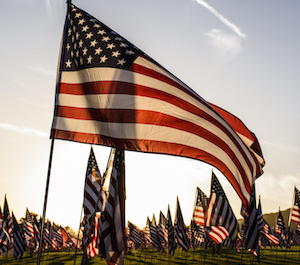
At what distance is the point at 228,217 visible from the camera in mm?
23000

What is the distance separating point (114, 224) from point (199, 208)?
70.5 ft

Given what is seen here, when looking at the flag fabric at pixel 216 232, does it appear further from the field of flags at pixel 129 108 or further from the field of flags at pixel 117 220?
the field of flags at pixel 129 108

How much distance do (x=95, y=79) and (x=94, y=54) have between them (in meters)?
0.46

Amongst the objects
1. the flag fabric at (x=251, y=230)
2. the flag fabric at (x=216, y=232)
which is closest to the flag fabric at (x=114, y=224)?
the flag fabric at (x=251, y=230)

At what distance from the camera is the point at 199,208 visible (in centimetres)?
3127

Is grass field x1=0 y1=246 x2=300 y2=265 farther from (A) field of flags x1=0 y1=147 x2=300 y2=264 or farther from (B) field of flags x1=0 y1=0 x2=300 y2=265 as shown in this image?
(B) field of flags x1=0 y1=0 x2=300 y2=265

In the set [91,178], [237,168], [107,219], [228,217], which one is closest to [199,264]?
[228,217]

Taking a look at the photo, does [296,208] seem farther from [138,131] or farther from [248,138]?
[138,131]

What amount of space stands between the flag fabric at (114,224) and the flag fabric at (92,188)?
4.74m

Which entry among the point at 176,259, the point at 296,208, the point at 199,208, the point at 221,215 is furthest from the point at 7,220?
the point at 176,259

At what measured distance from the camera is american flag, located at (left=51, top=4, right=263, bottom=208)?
6.52m

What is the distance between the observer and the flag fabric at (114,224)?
416 inches

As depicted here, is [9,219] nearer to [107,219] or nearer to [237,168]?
[107,219]

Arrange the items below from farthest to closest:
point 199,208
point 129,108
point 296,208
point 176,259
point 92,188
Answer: point 176,259 → point 296,208 → point 199,208 → point 92,188 → point 129,108
